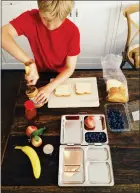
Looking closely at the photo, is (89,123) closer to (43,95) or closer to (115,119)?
(115,119)

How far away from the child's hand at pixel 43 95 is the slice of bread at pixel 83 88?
8.1 inches

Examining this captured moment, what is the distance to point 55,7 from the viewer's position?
1.16 meters

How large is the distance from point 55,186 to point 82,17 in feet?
6.30

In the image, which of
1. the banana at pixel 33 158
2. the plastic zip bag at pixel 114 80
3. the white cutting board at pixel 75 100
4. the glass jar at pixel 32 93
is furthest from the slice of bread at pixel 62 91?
the banana at pixel 33 158

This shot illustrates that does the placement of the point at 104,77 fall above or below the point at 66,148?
above

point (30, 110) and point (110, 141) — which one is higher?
point (30, 110)

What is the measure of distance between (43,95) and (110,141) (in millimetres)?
519

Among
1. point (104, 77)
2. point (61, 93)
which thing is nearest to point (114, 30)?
point (104, 77)

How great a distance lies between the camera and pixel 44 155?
4.14 feet

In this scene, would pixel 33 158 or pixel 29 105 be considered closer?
pixel 33 158

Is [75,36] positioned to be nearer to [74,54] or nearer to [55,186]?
[74,54]

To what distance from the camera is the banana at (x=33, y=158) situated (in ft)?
3.86

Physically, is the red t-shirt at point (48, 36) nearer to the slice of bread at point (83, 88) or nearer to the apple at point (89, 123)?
the slice of bread at point (83, 88)

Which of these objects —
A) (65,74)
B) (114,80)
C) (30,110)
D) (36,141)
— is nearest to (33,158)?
(36,141)
